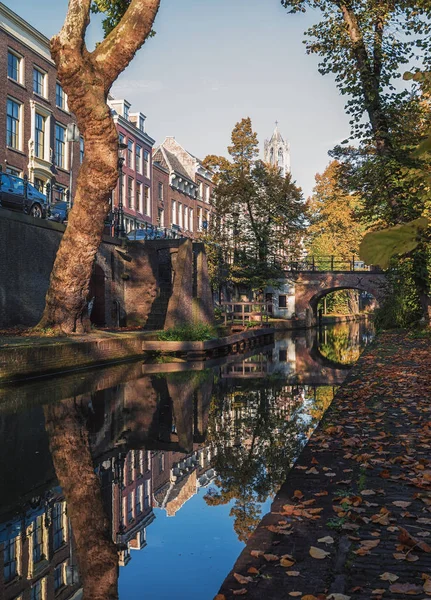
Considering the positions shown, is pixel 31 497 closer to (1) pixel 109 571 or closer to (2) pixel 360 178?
(1) pixel 109 571

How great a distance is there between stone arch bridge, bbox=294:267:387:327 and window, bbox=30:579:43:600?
44.4 meters

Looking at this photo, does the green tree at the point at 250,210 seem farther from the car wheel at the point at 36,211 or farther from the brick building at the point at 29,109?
the car wheel at the point at 36,211

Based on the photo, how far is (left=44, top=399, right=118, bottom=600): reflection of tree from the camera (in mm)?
3622

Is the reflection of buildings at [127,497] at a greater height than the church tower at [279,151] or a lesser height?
lesser

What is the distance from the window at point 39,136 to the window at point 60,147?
1.32m

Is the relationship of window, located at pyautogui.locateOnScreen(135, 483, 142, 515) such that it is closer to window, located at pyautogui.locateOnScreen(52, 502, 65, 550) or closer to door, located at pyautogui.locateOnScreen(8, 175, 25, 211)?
window, located at pyautogui.locateOnScreen(52, 502, 65, 550)

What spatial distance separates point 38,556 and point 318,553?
1.83 meters

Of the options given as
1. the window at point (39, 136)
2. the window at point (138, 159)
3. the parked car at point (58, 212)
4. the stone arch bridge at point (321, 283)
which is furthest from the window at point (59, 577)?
the stone arch bridge at point (321, 283)

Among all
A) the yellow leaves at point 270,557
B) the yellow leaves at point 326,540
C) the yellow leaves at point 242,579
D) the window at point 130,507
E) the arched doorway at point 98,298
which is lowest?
the window at point 130,507

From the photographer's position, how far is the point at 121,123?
4294cm

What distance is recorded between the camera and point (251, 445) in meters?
7.17

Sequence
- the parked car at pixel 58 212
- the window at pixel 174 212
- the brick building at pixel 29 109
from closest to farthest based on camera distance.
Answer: the parked car at pixel 58 212, the brick building at pixel 29 109, the window at pixel 174 212

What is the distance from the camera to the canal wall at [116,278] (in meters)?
18.4

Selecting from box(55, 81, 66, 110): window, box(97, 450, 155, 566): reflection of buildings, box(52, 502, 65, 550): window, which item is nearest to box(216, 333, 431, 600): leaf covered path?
box(97, 450, 155, 566): reflection of buildings
